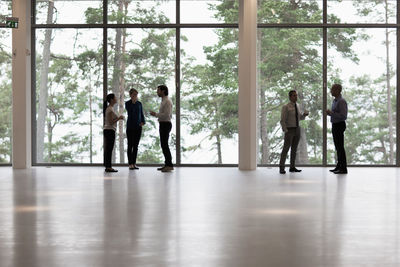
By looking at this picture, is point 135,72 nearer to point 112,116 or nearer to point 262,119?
point 112,116

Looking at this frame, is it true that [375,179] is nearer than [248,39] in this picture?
Yes

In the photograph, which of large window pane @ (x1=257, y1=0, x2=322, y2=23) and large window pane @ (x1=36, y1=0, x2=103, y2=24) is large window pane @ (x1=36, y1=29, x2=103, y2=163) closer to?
large window pane @ (x1=36, y1=0, x2=103, y2=24)

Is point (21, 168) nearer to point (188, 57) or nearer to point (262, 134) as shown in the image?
point (188, 57)

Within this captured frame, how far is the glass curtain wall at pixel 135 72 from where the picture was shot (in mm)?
14164

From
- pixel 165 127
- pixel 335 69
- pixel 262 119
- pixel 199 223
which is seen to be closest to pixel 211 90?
pixel 262 119

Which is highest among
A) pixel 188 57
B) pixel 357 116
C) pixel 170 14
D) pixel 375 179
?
pixel 170 14

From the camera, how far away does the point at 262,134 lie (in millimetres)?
14133

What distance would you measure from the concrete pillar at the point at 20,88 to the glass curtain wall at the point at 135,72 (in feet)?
2.45

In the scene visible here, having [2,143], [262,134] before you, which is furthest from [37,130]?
[262,134]

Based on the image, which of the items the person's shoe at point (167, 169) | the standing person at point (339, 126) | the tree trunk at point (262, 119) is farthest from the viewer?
the tree trunk at point (262, 119)

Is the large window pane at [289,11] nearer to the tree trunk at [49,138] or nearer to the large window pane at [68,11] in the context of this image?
the large window pane at [68,11]

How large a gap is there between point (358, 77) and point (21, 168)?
725 centimetres

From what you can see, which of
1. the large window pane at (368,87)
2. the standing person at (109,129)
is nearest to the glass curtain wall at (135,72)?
the standing person at (109,129)

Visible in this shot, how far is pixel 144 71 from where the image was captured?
14.3m
